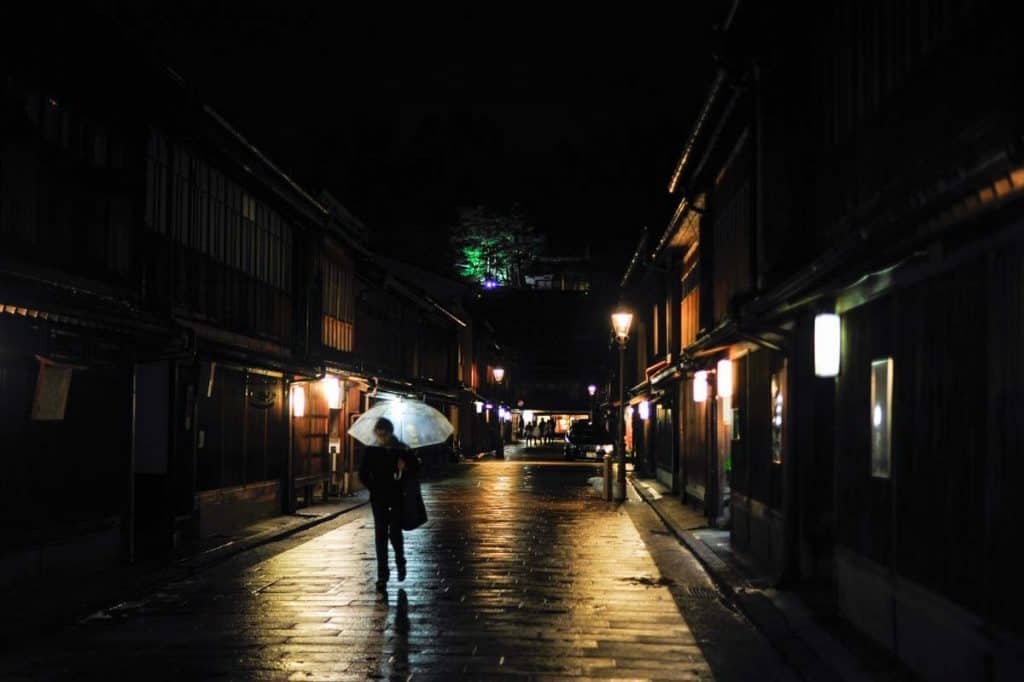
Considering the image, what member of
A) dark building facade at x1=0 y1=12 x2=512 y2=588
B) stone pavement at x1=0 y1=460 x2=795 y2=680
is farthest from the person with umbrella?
dark building facade at x1=0 y1=12 x2=512 y2=588

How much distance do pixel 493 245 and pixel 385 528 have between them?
9038 cm

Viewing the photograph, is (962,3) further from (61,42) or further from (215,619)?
(61,42)

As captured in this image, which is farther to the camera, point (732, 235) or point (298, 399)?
point (298, 399)

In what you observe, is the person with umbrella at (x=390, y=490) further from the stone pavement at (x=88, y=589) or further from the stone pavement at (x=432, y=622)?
the stone pavement at (x=88, y=589)

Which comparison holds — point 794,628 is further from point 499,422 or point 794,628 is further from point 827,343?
point 499,422

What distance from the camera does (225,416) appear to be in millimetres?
→ 23516

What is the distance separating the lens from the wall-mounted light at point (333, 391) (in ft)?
106

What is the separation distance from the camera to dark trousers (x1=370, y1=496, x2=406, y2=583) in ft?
51.4

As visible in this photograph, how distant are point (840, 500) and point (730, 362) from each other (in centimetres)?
972

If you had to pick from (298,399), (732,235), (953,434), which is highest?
(732,235)

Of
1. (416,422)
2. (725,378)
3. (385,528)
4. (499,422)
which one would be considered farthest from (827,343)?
(499,422)

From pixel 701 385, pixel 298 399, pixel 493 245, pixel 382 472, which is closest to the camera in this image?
pixel 382 472

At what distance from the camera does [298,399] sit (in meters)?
28.9

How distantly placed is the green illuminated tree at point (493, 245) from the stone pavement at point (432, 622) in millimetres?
82698
